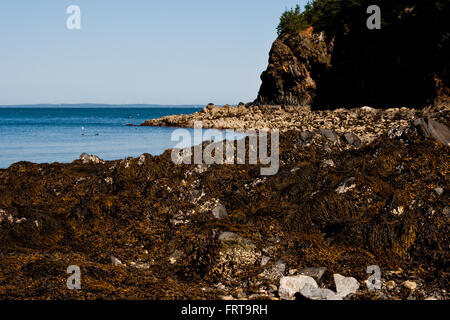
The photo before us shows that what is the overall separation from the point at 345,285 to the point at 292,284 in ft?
2.14

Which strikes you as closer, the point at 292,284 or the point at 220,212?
the point at 292,284

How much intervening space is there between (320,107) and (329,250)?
136ft

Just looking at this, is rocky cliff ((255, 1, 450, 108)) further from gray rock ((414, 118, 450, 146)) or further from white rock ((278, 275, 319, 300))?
white rock ((278, 275, 319, 300))

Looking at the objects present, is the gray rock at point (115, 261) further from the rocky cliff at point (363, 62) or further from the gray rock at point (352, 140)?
the rocky cliff at point (363, 62)

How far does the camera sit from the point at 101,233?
7.16 meters

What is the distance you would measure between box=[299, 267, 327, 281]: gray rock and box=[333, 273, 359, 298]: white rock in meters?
0.17

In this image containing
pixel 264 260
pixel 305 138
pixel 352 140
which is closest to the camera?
pixel 264 260

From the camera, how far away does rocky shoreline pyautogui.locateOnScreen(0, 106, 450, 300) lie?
5.43m

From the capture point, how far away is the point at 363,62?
41844 millimetres

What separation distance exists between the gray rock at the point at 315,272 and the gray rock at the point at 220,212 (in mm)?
1951

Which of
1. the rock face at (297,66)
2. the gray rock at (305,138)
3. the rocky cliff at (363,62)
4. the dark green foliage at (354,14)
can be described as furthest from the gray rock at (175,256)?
the rock face at (297,66)

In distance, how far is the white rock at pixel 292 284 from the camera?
5.11 meters

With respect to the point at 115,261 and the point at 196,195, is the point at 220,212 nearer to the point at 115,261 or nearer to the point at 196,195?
the point at 196,195

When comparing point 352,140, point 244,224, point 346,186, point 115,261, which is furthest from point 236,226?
point 352,140
